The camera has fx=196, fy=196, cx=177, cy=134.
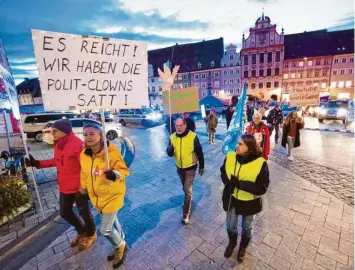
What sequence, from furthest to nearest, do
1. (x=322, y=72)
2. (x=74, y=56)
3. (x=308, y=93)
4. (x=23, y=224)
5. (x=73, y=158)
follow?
(x=322, y=72), (x=308, y=93), (x=23, y=224), (x=73, y=158), (x=74, y=56)

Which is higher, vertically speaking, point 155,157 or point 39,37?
point 39,37

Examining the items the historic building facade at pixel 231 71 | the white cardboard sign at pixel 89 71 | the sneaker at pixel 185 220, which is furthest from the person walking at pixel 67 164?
the historic building facade at pixel 231 71

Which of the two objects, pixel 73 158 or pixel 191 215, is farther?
pixel 191 215

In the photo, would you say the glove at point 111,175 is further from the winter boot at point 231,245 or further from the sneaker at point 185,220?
the sneaker at point 185,220

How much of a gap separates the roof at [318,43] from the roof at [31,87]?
69.1 m

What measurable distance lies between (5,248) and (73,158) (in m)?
2.07

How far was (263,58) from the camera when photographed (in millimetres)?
42125

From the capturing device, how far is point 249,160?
2459 mm

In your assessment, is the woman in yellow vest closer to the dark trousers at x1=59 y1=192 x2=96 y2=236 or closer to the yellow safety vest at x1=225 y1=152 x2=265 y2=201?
the yellow safety vest at x1=225 y1=152 x2=265 y2=201

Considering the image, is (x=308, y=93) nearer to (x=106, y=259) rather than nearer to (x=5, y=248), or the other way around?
(x=106, y=259)

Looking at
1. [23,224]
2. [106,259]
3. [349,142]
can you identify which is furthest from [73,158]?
[349,142]

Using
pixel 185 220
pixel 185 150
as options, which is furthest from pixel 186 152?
pixel 185 220

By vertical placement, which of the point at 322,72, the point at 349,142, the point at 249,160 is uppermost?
the point at 322,72

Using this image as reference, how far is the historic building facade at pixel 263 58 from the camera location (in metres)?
40.4
